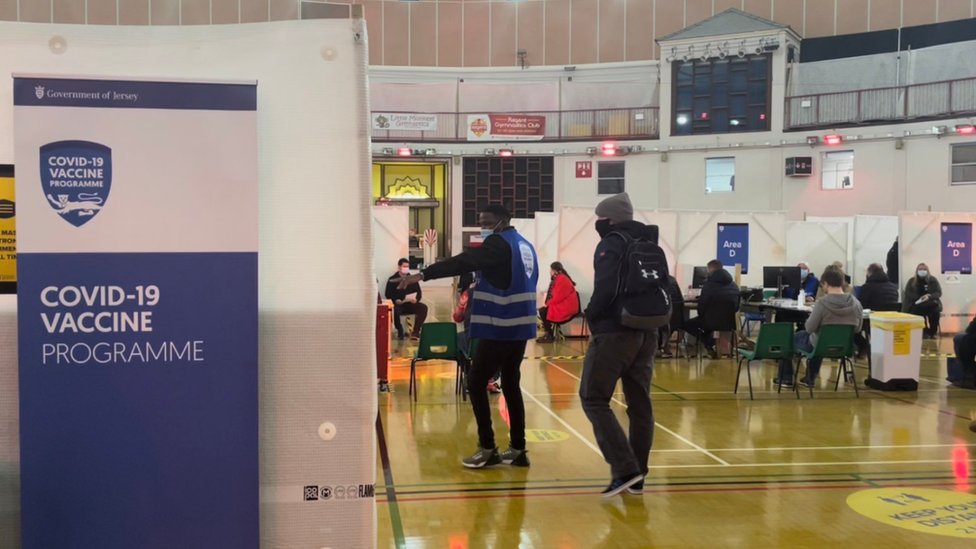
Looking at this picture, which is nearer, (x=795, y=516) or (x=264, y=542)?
(x=264, y=542)

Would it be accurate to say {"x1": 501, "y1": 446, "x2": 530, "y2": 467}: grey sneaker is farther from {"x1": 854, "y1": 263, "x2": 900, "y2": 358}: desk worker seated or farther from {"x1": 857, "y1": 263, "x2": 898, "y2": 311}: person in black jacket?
{"x1": 857, "y1": 263, "x2": 898, "y2": 311}: person in black jacket

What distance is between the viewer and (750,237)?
15.0 m

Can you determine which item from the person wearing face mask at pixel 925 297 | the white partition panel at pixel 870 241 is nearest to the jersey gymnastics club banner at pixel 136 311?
the person wearing face mask at pixel 925 297

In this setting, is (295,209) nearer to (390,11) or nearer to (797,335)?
(797,335)

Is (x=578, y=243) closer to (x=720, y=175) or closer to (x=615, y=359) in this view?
(x=615, y=359)

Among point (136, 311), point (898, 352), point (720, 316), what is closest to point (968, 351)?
point (898, 352)

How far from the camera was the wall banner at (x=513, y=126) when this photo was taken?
2452cm

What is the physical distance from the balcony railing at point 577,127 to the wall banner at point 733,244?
9.34 meters

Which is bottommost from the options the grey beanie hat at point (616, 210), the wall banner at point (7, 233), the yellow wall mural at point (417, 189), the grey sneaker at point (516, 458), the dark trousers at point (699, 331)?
the grey sneaker at point (516, 458)

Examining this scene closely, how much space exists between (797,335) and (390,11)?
804 inches

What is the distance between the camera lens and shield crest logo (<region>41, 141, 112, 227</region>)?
1.87m

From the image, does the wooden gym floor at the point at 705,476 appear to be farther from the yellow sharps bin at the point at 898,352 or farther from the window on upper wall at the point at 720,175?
the window on upper wall at the point at 720,175

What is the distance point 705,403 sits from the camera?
7.55 m

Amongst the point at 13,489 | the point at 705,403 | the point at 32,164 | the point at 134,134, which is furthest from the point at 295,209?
the point at 705,403
